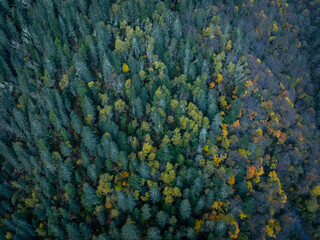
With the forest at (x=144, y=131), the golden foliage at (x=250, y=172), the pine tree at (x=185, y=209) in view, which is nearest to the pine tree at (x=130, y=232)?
the forest at (x=144, y=131)

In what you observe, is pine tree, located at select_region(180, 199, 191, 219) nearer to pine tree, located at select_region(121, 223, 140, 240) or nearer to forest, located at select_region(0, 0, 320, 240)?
forest, located at select_region(0, 0, 320, 240)

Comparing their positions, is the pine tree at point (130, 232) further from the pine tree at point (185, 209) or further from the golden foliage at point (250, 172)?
the golden foliage at point (250, 172)

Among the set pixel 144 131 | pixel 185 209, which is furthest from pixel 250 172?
pixel 144 131

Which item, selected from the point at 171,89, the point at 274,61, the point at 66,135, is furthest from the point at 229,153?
the point at 274,61

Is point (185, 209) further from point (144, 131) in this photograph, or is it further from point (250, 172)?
point (250, 172)

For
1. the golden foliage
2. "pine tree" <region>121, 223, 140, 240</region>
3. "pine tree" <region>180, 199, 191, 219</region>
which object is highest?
the golden foliage

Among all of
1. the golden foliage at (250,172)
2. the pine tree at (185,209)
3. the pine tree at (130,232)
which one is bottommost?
the pine tree at (130,232)

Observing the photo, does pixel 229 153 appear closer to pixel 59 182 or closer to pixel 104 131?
pixel 104 131

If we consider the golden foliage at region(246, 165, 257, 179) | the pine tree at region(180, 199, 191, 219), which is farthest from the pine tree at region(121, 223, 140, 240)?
the golden foliage at region(246, 165, 257, 179)
